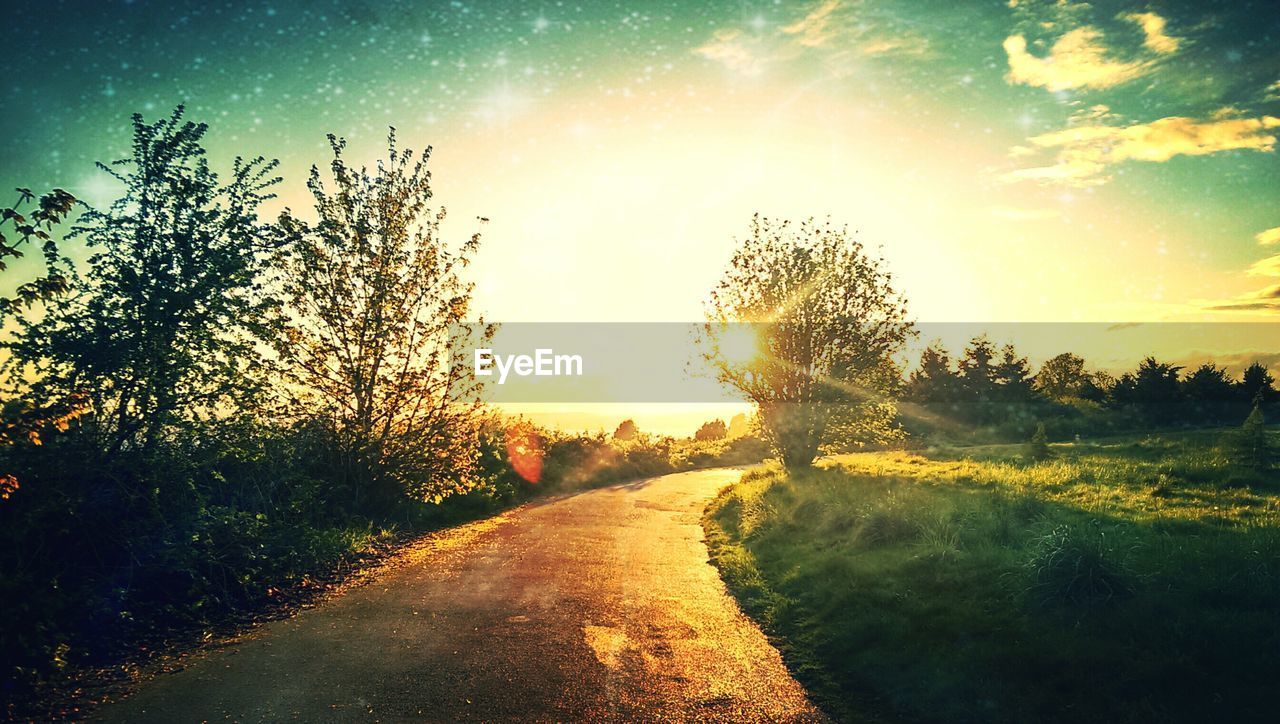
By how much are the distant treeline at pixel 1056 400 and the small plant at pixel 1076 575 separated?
33288mm

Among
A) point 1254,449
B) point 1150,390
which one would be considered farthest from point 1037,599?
point 1150,390

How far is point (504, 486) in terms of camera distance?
2391cm

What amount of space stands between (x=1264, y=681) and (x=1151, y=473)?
11.8 m

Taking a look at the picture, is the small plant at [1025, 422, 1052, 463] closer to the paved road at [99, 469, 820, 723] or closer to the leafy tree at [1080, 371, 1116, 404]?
the paved road at [99, 469, 820, 723]

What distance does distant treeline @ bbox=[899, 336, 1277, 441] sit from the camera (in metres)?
38.0

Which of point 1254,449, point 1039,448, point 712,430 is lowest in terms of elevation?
point 712,430

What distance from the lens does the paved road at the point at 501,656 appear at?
20.3 ft

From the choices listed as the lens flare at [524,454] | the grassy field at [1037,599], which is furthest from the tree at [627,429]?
the grassy field at [1037,599]

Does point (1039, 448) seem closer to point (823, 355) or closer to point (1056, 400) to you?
point (823, 355)

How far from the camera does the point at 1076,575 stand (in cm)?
771

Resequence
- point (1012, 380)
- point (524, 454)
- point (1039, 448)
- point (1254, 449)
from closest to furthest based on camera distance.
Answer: point (1254, 449), point (1039, 448), point (524, 454), point (1012, 380)

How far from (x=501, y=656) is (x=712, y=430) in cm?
5979

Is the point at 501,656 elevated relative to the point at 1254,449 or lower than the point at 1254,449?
lower

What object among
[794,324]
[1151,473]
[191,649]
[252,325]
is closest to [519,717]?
[191,649]
